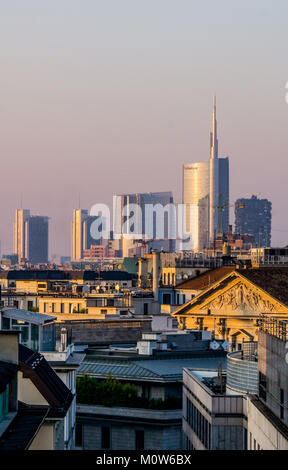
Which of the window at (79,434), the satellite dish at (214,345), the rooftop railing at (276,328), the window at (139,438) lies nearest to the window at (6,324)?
the window at (79,434)

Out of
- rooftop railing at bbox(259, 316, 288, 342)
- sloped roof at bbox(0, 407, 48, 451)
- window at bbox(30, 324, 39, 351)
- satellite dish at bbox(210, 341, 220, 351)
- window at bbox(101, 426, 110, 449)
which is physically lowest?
window at bbox(101, 426, 110, 449)

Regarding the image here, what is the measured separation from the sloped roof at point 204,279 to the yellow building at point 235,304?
19488mm

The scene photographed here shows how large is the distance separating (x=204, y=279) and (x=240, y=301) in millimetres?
25229

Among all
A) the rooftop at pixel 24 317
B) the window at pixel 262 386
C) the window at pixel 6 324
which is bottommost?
the window at pixel 262 386

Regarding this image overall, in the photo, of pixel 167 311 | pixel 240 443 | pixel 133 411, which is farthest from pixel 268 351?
pixel 167 311

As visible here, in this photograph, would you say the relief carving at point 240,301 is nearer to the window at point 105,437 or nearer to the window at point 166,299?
the window at point 166,299

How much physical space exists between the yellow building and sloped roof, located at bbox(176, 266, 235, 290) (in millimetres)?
19488

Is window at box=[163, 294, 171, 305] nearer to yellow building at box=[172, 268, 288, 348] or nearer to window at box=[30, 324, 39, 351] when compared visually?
yellow building at box=[172, 268, 288, 348]

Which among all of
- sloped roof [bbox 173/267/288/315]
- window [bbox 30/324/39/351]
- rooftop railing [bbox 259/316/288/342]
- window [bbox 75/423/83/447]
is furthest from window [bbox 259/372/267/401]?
sloped roof [bbox 173/267/288/315]

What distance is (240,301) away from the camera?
9344cm

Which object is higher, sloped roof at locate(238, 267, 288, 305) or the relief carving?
sloped roof at locate(238, 267, 288, 305)

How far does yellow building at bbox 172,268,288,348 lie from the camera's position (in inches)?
3622

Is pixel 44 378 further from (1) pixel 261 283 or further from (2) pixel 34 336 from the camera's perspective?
(1) pixel 261 283

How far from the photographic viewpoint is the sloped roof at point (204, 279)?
11551cm
